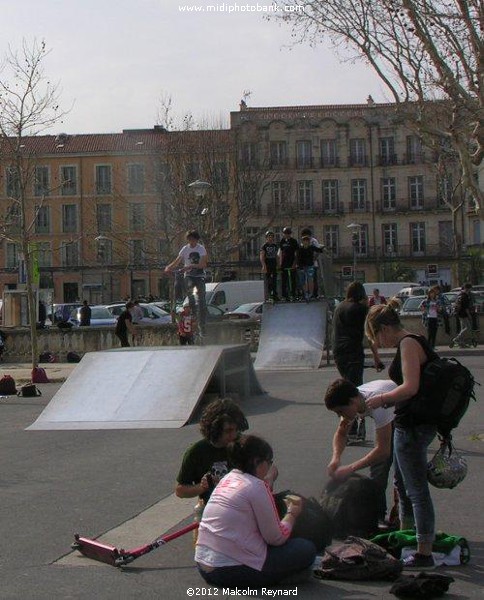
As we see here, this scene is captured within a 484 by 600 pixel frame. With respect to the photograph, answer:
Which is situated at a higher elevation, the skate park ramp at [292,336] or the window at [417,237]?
the window at [417,237]

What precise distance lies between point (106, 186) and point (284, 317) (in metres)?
57.5

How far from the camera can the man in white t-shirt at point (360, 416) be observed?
6.74m

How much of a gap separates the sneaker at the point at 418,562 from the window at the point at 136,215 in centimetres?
5740

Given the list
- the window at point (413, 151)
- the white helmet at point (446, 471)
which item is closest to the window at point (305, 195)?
the window at point (413, 151)

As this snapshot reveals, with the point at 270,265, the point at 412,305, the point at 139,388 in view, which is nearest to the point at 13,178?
the point at 270,265

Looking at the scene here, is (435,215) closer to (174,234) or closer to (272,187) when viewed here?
(272,187)

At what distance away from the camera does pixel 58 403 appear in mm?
15180

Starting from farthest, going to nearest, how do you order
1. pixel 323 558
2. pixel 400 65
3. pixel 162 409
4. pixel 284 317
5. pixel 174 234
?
pixel 174 234 → pixel 284 317 → pixel 400 65 → pixel 162 409 → pixel 323 558

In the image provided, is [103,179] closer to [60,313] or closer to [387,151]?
[387,151]

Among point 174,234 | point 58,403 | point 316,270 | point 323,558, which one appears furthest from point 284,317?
point 174,234

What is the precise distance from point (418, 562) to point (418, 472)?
0.58 m

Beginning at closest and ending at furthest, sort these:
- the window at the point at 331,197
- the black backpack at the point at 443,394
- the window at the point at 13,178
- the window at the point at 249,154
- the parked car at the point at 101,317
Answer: the black backpack at the point at 443,394 → the window at the point at 13,178 → the parked car at the point at 101,317 → the window at the point at 249,154 → the window at the point at 331,197

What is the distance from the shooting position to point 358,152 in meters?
78.1

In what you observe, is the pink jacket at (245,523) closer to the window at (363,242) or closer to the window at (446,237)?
the window at (446,237)
